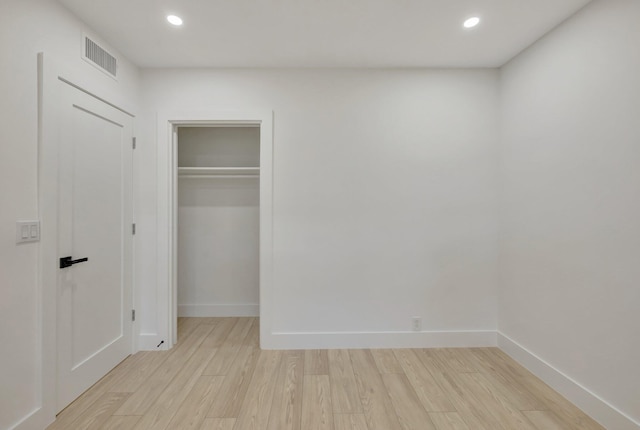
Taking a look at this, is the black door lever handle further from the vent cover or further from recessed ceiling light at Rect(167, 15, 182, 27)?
recessed ceiling light at Rect(167, 15, 182, 27)

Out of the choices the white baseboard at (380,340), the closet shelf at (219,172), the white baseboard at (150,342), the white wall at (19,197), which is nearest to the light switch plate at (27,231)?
the white wall at (19,197)

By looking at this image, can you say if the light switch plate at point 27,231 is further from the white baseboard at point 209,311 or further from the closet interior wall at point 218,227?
the white baseboard at point 209,311

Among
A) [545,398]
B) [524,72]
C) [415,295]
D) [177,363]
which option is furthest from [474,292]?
[177,363]

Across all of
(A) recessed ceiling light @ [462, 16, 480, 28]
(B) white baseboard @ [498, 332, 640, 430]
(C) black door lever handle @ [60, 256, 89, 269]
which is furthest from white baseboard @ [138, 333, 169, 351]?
(A) recessed ceiling light @ [462, 16, 480, 28]

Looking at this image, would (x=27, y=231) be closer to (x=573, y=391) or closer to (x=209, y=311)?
(x=209, y=311)

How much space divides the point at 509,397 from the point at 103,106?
3.76m

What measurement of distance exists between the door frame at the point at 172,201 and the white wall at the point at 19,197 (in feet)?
3.42

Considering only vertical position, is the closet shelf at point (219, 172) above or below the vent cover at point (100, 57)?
below

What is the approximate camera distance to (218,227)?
376 cm

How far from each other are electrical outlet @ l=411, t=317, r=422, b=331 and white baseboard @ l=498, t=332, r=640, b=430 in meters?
0.78

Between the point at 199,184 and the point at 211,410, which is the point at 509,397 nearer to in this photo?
the point at 211,410

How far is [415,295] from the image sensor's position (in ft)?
9.68

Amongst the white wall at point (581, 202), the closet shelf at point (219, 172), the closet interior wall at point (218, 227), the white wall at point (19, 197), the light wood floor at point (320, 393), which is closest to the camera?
the white wall at point (19, 197)

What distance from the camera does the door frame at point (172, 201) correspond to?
113 inches
